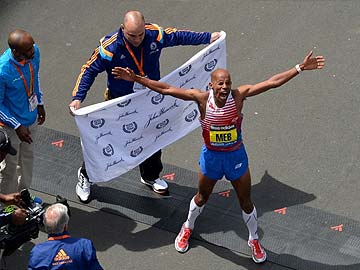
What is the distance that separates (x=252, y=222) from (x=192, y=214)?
0.58m

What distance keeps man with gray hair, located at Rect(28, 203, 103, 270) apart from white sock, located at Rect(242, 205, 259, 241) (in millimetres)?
1905

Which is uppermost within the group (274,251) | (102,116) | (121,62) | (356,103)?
(121,62)

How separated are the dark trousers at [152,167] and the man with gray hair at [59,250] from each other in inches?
Answer: 85.7

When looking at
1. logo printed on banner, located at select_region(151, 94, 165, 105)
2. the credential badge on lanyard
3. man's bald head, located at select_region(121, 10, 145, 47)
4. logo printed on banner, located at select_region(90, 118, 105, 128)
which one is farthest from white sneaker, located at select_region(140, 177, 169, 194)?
man's bald head, located at select_region(121, 10, 145, 47)

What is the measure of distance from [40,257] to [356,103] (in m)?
4.72

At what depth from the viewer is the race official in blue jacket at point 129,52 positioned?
7375mm

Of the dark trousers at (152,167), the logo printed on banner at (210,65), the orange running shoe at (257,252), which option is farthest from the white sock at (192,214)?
the logo printed on banner at (210,65)

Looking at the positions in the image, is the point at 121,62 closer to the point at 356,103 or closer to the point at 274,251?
the point at 274,251

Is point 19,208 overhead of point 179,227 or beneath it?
overhead

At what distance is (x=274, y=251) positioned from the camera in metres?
7.73

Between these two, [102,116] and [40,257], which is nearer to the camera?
[40,257]

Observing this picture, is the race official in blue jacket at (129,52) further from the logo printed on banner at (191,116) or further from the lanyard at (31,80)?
the logo printed on banner at (191,116)

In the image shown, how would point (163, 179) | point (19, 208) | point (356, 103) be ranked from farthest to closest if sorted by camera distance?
1. point (356, 103)
2. point (163, 179)
3. point (19, 208)

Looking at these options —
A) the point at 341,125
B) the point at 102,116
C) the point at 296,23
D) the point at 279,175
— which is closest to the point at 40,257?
the point at 102,116
